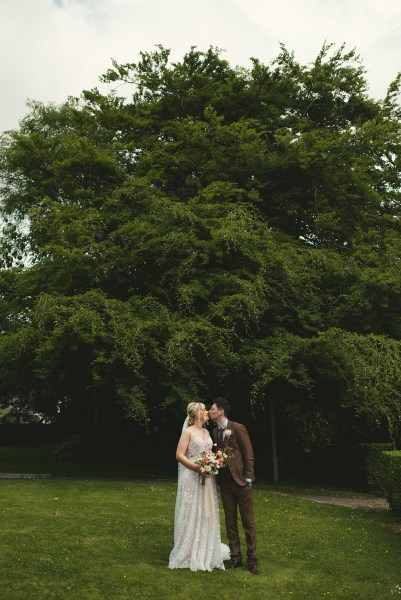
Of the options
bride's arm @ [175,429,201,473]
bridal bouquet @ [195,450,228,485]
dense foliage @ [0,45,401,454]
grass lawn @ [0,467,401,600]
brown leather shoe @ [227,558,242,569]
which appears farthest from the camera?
dense foliage @ [0,45,401,454]

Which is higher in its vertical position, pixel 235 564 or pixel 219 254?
pixel 219 254

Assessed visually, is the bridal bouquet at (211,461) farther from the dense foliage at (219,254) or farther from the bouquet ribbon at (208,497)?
the dense foliage at (219,254)

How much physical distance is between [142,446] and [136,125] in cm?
1155

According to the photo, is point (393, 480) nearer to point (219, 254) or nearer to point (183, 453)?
point (183, 453)

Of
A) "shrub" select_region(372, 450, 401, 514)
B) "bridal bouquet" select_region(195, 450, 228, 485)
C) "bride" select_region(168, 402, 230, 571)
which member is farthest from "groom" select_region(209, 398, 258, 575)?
"shrub" select_region(372, 450, 401, 514)

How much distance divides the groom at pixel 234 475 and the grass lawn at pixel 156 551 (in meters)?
0.43

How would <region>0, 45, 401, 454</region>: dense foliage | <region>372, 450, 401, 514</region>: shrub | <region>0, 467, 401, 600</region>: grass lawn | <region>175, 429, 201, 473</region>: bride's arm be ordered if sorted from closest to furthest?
<region>0, 467, 401, 600</region>: grass lawn, <region>175, 429, 201, 473</region>: bride's arm, <region>372, 450, 401, 514</region>: shrub, <region>0, 45, 401, 454</region>: dense foliage

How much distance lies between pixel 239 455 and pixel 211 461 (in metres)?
0.56

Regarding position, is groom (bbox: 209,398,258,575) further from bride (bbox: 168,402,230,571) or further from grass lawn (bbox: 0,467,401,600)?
grass lawn (bbox: 0,467,401,600)

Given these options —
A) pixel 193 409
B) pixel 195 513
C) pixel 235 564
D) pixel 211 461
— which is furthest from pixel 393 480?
pixel 193 409

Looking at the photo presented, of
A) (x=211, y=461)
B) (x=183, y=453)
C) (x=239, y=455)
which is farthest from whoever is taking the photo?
(x=239, y=455)

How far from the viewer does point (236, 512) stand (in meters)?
8.80

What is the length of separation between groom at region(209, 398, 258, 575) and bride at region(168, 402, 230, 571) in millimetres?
177

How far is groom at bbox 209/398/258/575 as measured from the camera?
8.73 meters
